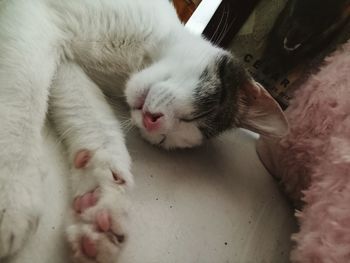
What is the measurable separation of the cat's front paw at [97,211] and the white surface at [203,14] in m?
0.70

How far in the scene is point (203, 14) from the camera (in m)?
1.45

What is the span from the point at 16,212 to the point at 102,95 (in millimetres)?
470

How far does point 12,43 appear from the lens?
878mm

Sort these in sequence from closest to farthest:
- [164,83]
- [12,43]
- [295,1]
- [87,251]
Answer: [87,251]
[12,43]
[164,83]
[295,1]

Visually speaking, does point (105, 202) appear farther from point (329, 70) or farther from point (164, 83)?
A: point (329, 70)

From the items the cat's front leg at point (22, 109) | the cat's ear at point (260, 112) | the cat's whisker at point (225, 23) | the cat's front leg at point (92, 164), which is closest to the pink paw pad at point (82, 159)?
the cat's front leg at point (92, 164)

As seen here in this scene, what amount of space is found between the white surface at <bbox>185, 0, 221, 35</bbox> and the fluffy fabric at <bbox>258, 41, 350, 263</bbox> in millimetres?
416

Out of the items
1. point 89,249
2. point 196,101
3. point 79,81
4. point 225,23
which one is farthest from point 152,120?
point 225,23

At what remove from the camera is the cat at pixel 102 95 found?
0.77m

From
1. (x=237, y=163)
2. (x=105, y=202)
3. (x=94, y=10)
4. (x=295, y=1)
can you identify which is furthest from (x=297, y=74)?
(x=105, y=202)

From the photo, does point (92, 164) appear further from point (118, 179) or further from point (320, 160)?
point (320, 160)

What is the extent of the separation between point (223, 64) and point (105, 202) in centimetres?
46

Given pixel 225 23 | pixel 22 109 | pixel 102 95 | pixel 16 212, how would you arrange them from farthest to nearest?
pixel 225 23, pixel 102 95, pixel 22 109, pixel 16 212

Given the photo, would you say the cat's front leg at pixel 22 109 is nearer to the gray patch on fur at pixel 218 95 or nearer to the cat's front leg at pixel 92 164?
the cat's front leg at pixel 92 164
